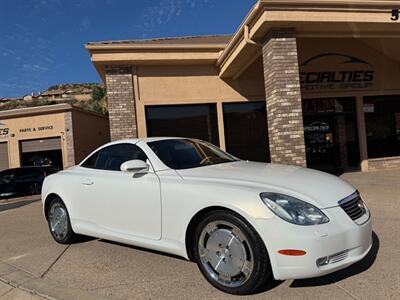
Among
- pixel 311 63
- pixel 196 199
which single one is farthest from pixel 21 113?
pixel 196 199

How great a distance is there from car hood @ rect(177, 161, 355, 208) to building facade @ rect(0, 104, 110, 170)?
21002 millimetres

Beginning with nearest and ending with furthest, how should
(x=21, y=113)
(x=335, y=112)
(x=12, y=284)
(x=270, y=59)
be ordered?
(x=12, y=284) < (x=270, y=59) < (x=335, y=112) < (x=21, y=113)

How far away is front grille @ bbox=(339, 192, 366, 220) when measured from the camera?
3851 millimetres

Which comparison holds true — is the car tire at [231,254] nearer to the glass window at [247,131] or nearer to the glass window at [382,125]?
the glass window at [247,131]

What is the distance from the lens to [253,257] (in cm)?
365

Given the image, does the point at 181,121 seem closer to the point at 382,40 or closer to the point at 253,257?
the point at 382,40

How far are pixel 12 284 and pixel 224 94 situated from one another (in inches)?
394

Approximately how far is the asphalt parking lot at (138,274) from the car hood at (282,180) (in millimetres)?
807

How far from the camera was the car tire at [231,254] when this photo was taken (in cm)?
364

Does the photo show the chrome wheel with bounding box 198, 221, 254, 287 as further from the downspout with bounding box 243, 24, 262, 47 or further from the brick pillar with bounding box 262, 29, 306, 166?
the downspout with bounding box 243, 24, 262, 47

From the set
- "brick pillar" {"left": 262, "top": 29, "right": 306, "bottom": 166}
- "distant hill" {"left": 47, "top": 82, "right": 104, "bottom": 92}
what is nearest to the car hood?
"brick pillar" {"left": 262, "top": 29, "right": 306, "bottom": 166}

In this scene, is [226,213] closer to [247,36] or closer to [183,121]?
[247,36]

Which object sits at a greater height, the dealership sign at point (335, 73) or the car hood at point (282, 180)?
the dealership sign at point (335, 73)

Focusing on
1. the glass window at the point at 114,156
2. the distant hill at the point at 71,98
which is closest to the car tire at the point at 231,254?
Answer: the glass window at the point at 114,156
